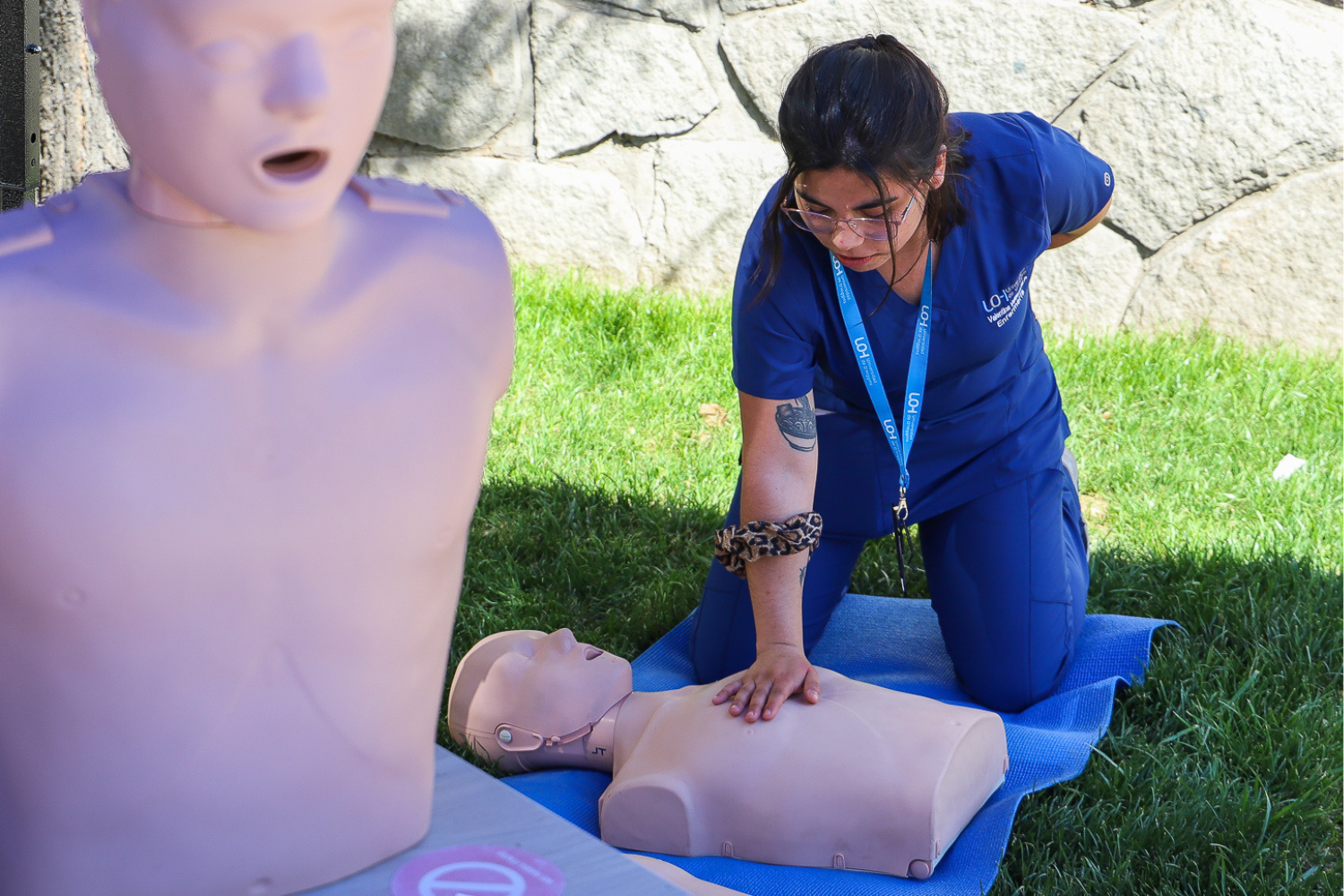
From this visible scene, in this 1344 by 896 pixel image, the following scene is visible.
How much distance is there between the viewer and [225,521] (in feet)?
3.21

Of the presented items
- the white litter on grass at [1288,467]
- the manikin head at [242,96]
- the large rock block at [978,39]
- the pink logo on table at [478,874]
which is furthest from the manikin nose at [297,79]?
the large rock block at [978,39]

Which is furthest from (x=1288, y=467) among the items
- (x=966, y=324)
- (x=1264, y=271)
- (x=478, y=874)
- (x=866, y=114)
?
(x=478, y=874)

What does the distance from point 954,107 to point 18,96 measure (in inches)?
102

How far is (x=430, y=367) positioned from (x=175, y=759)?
0.38 m

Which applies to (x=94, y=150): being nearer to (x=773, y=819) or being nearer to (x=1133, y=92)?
(x=773, y=819)

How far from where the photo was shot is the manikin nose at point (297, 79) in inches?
33.6

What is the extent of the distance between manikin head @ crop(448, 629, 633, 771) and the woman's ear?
86cm

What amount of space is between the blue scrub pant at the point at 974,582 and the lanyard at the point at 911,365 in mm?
142

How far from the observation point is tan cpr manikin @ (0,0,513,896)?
881 millimetres

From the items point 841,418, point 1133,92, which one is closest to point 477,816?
point 841,418

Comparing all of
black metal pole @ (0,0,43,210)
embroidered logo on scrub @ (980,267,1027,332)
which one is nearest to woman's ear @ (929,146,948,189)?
embroidered logo on scrub @ (980,267,1027,332)

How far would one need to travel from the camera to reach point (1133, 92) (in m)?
3.58

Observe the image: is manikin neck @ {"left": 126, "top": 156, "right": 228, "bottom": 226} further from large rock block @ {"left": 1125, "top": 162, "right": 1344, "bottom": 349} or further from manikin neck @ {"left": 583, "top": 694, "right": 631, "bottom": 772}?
large rock block @ {"left": 1125, "top": 162, "right": 1344, "bottom": 349}

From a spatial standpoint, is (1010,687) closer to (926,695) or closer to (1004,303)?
(926,695)
